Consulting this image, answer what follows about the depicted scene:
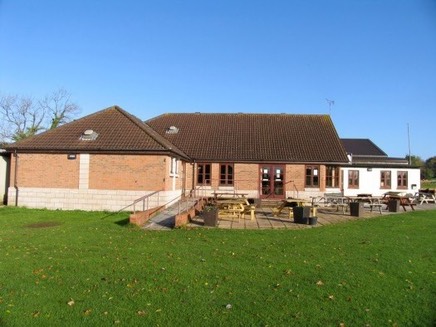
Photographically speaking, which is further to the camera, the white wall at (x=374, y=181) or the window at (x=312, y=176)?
the white wall at (x=374, y=181)

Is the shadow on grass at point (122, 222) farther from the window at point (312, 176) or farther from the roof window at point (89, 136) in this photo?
the window at point (312, 176)

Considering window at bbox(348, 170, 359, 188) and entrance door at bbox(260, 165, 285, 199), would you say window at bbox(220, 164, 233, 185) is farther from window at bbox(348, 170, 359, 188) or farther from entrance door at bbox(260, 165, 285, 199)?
window at bbox(348, 170, 359, 188)

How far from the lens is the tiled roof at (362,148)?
41438mm

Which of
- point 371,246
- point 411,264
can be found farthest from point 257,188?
point 411,264

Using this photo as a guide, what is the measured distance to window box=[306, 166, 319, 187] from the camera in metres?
27.1

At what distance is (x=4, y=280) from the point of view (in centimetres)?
710

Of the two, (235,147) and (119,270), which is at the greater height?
(235,147)

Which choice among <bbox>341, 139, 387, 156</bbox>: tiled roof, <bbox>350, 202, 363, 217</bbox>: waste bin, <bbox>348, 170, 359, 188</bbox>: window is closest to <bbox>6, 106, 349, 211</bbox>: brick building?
<bbox>348, 170, 359, 188</bbox>: window

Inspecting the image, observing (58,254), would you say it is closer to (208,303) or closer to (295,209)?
(208,303)

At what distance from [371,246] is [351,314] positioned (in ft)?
17.8

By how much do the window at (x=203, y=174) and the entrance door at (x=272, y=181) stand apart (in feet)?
11.9

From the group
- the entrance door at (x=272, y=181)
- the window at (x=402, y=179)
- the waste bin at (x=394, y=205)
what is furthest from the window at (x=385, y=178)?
the waste bin at (x=394, y=205)

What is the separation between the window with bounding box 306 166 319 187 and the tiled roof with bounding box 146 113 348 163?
25.0 inches

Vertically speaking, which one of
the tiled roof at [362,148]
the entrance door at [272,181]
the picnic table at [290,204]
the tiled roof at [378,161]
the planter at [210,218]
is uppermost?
the tiled roof at [362,148]
